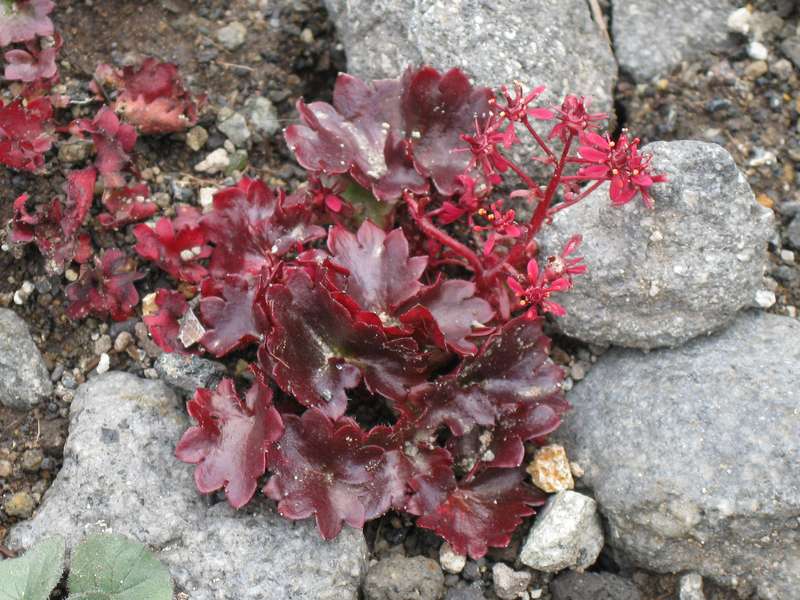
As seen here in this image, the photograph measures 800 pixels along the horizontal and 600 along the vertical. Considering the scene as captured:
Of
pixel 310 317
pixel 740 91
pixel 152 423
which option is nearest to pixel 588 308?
pixel 310 317

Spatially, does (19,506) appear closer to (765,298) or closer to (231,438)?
(231,438)

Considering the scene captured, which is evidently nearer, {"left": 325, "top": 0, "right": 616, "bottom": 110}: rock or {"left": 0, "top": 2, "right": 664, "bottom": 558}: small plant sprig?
{"left": 0, "top": 2, "right": 664, "bottom": 558}: small plant sprig

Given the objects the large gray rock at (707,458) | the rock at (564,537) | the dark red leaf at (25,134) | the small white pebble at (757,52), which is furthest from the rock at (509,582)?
the small white pebble at (757,52)

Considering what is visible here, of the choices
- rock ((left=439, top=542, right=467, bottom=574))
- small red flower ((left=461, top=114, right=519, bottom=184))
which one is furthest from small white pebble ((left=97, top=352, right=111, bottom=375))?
small red flower ((left=461, top=114, right=519, bottom=184))

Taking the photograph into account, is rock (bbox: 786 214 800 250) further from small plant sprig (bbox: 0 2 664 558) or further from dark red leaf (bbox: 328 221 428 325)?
dark red leaf (bbox: 328 221 428 325)

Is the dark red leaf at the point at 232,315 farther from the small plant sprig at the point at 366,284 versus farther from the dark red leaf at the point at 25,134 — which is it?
the dark red leaf at the point at 25,134

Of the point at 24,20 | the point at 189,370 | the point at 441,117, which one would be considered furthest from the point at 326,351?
the point at 24,20
